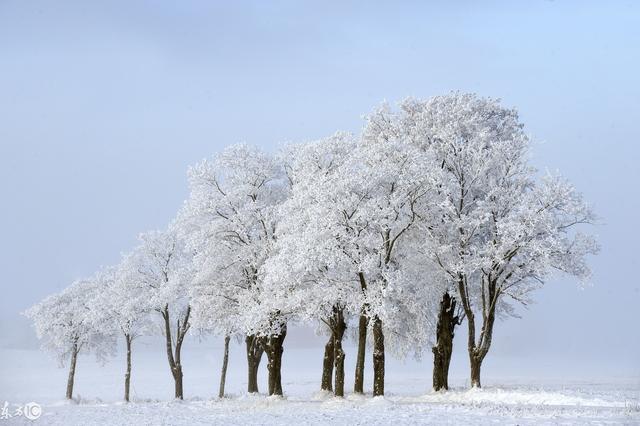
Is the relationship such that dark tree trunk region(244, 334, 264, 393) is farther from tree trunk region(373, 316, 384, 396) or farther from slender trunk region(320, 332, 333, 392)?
tree trunk region(373, 316, 384, 396)

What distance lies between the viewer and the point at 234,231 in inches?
1667

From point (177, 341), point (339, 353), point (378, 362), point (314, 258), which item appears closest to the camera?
point (314, 258)

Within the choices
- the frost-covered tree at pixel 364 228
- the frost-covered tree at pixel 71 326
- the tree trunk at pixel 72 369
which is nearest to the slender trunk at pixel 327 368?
the frost-covered tree at pixel 364 228

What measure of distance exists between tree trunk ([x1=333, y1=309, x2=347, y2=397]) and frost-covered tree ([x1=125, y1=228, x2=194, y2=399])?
1443cm

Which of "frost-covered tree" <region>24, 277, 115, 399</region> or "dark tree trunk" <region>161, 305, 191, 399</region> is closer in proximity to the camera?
"dark tree trunk" <region>161, 305, 191, 399</region>

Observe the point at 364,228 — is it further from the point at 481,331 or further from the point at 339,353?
the point at 481,331

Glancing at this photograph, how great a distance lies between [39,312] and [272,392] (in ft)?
94.2

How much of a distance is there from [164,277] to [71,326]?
43.6 ft

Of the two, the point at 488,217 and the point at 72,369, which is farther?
the point at 72,369

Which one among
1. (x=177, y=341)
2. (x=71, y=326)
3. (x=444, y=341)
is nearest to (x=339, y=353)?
(x=444, y=341)

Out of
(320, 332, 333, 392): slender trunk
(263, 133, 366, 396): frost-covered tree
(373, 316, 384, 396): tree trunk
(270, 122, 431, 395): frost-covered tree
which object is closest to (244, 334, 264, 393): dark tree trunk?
(320, 332, 333, 392): slender trunk

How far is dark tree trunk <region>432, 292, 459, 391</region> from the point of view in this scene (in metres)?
40.1

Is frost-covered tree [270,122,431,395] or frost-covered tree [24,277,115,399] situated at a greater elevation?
frost-covered tree [270,122,431,395]

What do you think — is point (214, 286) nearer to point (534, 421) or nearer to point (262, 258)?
point (262, 258)
